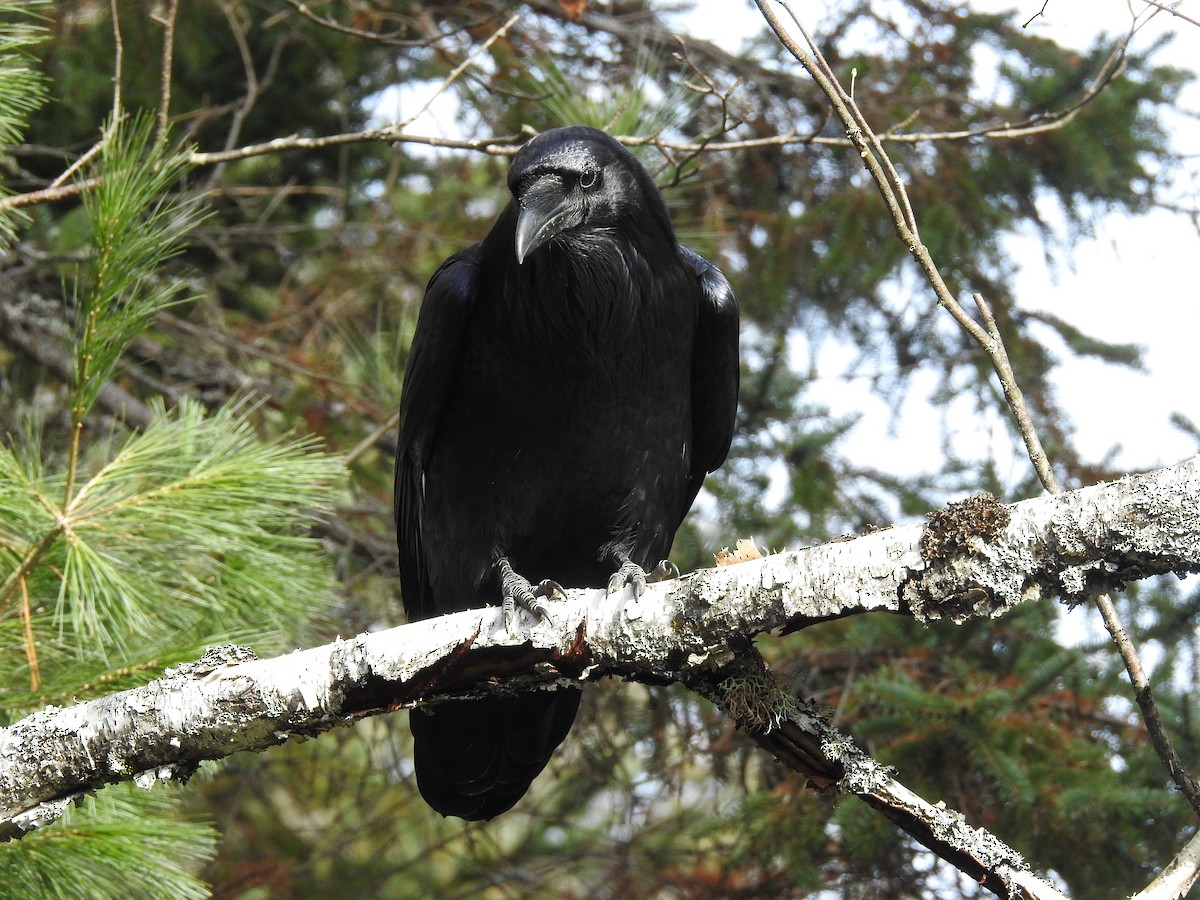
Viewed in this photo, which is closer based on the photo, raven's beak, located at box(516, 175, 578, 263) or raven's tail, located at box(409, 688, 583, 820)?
raven's beak, located at box(516, 175, 578, 263)

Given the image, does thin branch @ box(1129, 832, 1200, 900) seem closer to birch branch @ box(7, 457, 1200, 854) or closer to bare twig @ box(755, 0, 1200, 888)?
bare twig @ box(755, 0, 1200, 888)

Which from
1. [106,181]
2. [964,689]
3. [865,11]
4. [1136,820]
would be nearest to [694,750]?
[964,689]

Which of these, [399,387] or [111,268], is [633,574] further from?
[399,387]

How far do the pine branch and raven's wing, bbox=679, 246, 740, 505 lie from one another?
132 cm

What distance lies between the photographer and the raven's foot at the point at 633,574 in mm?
2580

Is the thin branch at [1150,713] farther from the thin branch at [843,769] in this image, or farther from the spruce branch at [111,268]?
the spruce branch at [111,268]

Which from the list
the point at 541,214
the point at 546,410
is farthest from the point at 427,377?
the point at 541,214

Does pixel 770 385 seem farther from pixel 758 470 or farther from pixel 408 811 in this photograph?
pixel 408 811

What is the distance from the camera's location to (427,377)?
331 centimetres

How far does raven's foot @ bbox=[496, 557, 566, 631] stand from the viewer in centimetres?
232

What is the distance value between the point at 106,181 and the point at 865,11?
3514 millimetres

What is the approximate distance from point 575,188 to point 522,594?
1144 mm

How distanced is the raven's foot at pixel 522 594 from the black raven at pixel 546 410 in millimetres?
61

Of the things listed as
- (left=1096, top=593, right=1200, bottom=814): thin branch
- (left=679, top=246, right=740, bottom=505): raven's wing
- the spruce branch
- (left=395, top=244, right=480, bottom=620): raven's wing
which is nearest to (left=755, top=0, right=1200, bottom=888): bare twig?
(left=1096, top=593, right=1200, bottom=814): thin branch
